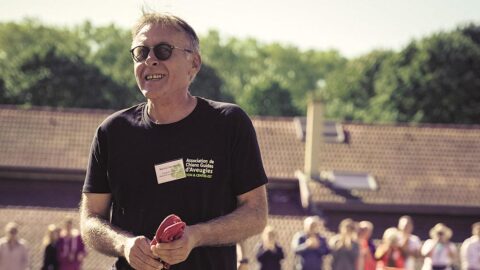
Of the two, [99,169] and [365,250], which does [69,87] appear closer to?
[365,250]

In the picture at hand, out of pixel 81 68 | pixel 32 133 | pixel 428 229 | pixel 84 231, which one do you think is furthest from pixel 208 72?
pixel 84 231

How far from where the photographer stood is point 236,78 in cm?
11350

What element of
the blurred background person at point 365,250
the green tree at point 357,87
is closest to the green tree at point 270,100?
the green tree at point 357,87

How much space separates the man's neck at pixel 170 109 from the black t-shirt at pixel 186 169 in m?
0.04

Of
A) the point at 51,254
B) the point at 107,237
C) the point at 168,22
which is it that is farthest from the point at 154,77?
the point at 51,254

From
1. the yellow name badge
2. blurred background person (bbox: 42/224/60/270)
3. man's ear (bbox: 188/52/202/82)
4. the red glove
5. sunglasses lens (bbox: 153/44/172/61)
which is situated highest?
sunglasses lens (bbox: 153/44/172/61)

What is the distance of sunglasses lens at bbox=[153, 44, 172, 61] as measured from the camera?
3834 millimetres

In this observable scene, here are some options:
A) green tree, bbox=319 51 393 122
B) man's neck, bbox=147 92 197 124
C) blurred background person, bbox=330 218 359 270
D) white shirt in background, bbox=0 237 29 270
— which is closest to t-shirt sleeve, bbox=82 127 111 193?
man's neck, bbox=147 92 197 124

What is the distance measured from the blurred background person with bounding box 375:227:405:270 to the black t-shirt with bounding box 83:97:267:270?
10.5 m

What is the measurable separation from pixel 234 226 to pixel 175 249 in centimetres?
42

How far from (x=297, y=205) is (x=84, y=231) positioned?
2818cm

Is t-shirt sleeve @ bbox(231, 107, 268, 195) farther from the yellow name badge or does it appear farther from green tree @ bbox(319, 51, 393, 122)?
green tree @ bbox(319, 51, 393, 122)

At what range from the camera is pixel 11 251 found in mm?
14930

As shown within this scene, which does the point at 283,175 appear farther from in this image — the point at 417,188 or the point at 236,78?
the point at 236,78
